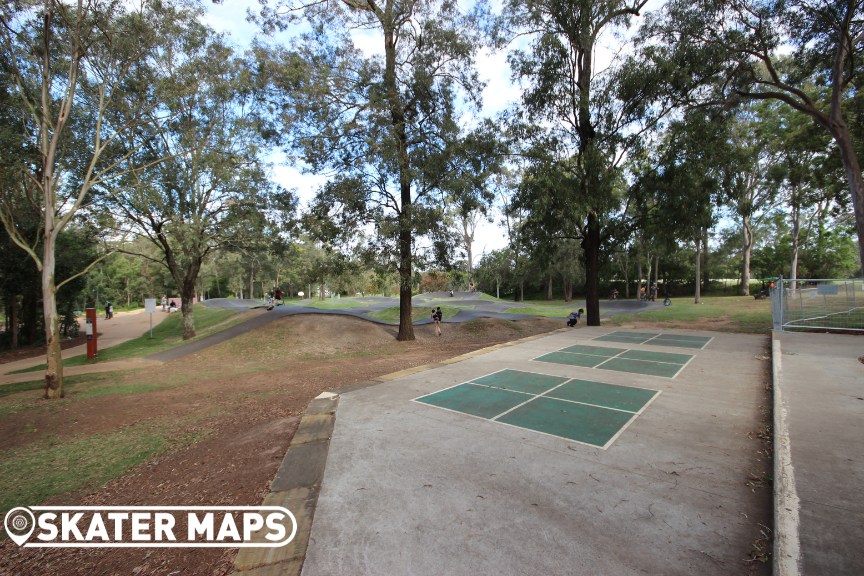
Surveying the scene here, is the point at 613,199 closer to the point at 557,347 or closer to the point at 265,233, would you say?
the point at 557,347

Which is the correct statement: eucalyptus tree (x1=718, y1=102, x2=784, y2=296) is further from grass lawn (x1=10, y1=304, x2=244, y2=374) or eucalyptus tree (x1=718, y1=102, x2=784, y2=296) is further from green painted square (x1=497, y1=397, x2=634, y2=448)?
grass lawn (x1=10, y1=304, x2=244, y2=374)

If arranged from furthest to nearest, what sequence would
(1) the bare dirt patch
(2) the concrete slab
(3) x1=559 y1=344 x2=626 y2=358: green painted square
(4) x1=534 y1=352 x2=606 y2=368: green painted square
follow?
1. (1) the bare dirt patch
2. (3) x1=559 y1=344 x2=626 y2=358: green painted square
3. (4) x1=534 y1=352 x2=606 y2=368: green painted square
4. (2) the concrete slab

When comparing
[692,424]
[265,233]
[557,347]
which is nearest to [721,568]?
[692,424]

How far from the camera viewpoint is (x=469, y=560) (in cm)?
214

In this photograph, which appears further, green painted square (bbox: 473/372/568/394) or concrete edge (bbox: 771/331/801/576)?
green painted square (bbox: 473/372/568/394)

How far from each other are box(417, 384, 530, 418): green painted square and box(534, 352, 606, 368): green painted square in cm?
256

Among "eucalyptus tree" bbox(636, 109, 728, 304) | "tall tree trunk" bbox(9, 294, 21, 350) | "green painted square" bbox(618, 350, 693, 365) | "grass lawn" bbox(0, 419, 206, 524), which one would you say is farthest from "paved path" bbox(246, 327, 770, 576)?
"tall tree trunk" bbox(9, 294, 21, 350)

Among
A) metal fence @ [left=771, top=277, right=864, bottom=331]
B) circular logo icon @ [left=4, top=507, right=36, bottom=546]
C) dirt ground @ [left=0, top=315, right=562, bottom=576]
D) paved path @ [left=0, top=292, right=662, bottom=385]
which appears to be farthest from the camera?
paved path @ [left=0, top=292, right=662, bottom=385]

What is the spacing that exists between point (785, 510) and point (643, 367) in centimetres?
501

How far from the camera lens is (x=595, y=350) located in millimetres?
8938

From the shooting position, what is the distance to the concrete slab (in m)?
2.16

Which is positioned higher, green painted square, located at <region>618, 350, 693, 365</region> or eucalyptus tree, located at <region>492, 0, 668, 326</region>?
eucalyptus tree, located at <region>492, 0, 668, 326</region>

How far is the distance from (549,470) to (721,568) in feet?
4.18

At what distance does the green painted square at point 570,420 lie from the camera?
3912mm
